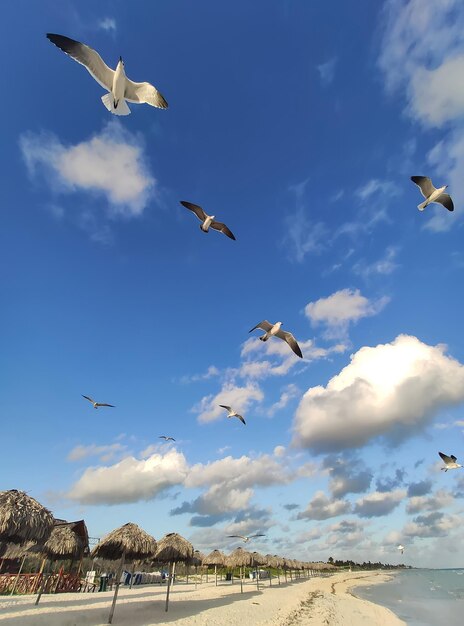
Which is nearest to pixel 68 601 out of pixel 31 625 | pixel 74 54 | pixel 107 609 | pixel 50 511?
pixel 107 609

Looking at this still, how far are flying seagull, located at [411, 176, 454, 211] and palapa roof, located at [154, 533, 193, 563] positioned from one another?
2007 cm

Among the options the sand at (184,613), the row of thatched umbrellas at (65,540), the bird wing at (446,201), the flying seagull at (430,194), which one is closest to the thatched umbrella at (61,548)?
the row of thatched umbrellas at (65,540)

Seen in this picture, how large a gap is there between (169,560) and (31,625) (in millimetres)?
7715

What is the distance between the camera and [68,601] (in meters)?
19.6

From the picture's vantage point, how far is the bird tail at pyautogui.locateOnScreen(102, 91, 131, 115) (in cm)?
1162

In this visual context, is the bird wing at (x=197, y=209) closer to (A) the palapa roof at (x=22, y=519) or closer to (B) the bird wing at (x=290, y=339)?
(B) the bird wing at (x=290, y=339)

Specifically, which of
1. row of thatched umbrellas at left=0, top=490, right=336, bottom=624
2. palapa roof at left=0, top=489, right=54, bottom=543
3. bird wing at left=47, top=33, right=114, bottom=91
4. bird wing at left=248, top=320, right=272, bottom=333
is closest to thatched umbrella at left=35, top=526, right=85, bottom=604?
row of thatched umbrellas at left=0, top=490, right=336, bottom=624

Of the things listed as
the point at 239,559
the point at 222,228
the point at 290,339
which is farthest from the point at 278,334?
the point at 239,559

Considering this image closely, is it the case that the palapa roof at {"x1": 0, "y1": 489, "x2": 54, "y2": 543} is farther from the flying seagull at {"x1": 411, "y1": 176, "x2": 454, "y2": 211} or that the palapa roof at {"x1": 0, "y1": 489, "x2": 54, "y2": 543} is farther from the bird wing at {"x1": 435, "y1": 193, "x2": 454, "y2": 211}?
the bird wing at {"x1": 435, "y1": 193, "x2": 454, "y2": 211}

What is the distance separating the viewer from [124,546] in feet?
54.1

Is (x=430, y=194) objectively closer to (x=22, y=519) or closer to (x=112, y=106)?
(x=112, y=106)

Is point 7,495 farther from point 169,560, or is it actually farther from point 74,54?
point 74,54

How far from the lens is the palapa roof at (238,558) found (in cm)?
3606

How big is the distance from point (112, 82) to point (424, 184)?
11931mm
